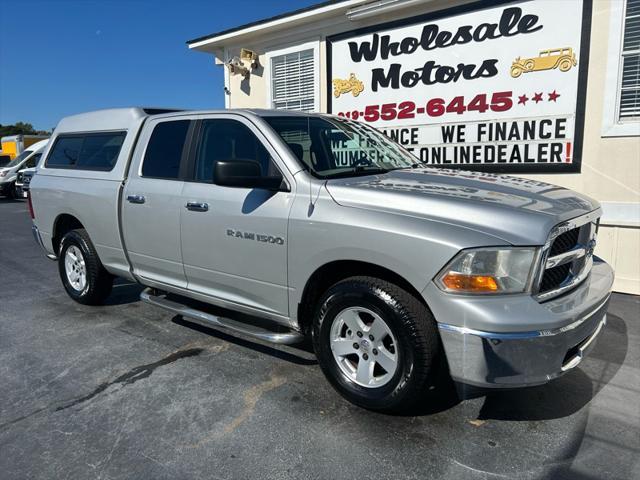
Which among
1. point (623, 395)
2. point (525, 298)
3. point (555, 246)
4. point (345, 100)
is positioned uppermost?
point (345, 100)

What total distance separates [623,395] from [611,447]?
77 centimetres

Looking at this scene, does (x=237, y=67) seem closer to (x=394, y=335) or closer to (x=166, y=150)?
(x=166, y=150)

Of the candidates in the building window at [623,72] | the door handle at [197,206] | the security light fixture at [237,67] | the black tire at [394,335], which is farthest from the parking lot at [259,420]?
the security light fixture at [237,67]

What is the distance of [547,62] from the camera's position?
6.21 meters

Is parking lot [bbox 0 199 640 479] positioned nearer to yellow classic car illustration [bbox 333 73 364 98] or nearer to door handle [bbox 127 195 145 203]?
door handle [bbox 127 195 145 203]

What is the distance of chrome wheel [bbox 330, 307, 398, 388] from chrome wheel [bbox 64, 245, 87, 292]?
329 centimetres

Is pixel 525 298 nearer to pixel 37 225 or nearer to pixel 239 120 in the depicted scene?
pixel 239 120

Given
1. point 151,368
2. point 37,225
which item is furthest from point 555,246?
point 37,225

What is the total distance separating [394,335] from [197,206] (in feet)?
6.18

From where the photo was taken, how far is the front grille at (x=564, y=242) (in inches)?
109

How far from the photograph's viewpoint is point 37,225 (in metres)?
5.78

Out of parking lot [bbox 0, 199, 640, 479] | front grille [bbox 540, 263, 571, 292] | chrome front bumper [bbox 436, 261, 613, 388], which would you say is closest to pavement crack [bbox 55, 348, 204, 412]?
parking lot [bbox 0, 199, 640, 479]

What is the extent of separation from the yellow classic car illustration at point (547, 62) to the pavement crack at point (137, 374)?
17.5ft

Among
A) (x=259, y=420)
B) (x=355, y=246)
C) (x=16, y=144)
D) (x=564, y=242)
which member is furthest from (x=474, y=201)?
(x=16, y=144)
